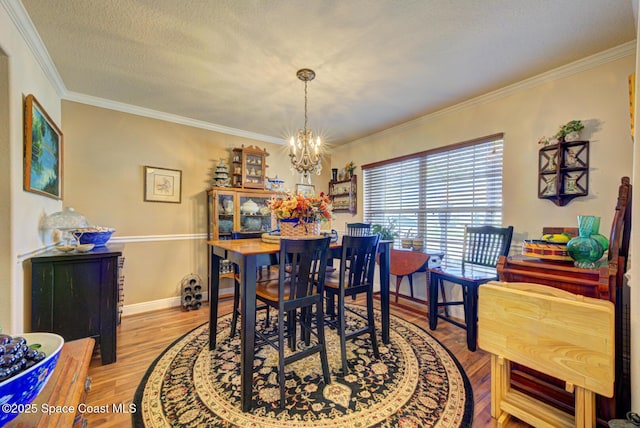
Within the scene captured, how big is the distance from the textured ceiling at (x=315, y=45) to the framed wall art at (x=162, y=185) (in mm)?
816

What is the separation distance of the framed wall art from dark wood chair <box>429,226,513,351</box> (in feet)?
10.5

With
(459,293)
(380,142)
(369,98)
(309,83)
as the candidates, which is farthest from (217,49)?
(459,293)

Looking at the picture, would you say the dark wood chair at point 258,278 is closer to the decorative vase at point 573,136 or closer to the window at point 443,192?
the window at point 443,192

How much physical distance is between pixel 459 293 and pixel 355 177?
2.29m

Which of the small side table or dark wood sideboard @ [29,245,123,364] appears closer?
dark wood sideboard @ [29,245,123,364]

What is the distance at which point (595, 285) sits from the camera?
131cm

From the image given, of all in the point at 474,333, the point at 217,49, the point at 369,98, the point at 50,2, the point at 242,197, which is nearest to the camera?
the point at 50,2

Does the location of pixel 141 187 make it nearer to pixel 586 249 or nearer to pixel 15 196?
pixel 15 196

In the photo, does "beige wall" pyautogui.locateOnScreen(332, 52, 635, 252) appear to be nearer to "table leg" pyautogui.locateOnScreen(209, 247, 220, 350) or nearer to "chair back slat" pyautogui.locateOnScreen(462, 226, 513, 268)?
"chair back slat" pyautogui.locateOnScreen(462, 226, 513, 268)

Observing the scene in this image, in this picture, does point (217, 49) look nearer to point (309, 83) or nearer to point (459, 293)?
point (309, 83)

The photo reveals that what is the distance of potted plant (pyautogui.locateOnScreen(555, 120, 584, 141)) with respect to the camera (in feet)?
6.98

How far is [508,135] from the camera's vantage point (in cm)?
258

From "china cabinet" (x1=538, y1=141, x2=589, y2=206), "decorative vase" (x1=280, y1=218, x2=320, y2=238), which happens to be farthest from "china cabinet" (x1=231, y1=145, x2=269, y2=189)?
"china cabinet" (x1=538, y1=141, x2=589, y2=206)

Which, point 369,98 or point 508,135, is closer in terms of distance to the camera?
point 508,135
